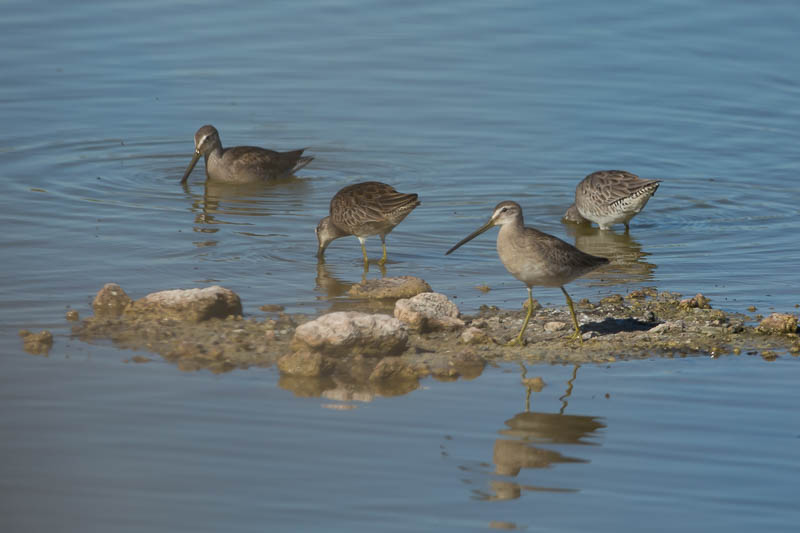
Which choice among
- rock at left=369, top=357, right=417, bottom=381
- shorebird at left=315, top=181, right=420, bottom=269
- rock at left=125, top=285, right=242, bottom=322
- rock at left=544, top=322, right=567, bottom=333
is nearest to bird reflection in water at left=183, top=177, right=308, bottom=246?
shorebird at left=315, top=181, right=420, bottom=269

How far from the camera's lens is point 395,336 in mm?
7367

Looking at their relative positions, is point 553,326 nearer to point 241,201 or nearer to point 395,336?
point 395,336

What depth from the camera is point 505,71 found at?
60.4 feet

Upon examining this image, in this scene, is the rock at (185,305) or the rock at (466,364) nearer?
the rock at (466,364)

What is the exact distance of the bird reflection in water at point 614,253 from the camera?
10.2 meters

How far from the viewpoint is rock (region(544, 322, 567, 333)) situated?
8.18 m

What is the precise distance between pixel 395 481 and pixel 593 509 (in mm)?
949

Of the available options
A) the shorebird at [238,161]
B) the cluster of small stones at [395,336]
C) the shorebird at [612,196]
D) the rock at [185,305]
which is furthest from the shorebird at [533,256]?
the shorebird at [238,161]

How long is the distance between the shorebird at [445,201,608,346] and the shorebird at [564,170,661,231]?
4073 millimetres

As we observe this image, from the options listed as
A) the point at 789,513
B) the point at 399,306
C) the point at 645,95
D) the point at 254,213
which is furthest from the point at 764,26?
the point at 789,513

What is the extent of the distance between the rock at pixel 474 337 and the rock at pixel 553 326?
0.59 metres

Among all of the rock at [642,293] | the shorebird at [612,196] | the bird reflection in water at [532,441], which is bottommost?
the bird reflection in water at [532,441]

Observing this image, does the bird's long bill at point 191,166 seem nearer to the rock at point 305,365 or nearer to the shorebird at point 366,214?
the shorebird at point 366,214

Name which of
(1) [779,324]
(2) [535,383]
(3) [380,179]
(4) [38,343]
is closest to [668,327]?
(1) [779,324]
